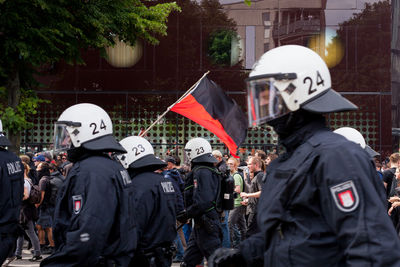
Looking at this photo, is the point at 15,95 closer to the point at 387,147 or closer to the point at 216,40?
the point at 216,40

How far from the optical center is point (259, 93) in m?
2.81

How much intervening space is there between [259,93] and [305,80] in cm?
24

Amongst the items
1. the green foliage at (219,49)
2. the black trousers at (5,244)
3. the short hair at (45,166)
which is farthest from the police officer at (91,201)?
the green foliage at (219,49)

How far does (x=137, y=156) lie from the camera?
6.07 m

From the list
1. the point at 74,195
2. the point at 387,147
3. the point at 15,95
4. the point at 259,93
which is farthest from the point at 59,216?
the point at 387,147

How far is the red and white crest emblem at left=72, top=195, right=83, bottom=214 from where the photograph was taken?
3822mm

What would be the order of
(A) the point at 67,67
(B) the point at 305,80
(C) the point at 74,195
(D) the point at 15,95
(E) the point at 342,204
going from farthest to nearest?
(A) the point at 67,67 < (D) the point at 15,95 < (C) the point at 74,195 < (B) the point at 305,80 < (E) the point at 342,204

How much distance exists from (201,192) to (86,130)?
4.45m

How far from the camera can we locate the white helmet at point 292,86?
2.65 m

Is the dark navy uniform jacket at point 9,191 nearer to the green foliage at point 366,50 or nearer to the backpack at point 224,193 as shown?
the backpack at point 224,193

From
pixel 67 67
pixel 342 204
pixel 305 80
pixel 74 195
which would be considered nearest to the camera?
pixel 342 204

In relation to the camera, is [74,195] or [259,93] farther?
[74,195]

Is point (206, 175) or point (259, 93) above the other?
point (259, 93)

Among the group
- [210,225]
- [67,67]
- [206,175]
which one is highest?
[67,67]
